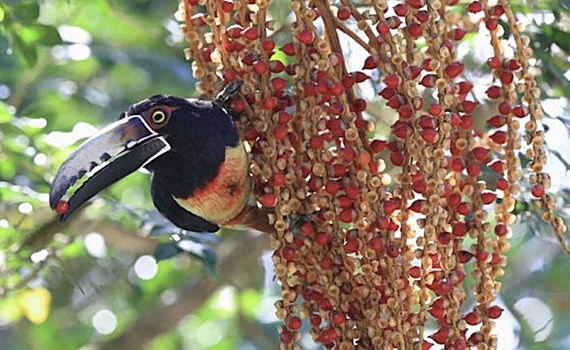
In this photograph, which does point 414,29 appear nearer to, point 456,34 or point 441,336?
point 456,34

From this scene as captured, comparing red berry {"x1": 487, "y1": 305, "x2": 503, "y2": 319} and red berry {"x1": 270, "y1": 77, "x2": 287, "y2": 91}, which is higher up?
red berry {"x1": 487, "y1": 305, "x2": 503, "y2": 319}

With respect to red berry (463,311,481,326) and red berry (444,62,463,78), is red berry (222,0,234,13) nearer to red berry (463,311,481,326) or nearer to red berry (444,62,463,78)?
red berry (444,62,463,78)

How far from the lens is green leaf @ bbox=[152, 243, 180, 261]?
4.30ft

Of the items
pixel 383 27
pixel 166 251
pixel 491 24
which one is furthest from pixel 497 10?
pixel 166 251

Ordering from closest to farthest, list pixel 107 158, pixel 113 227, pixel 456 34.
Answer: pixel 107 158
pixel 456 34
pixel 113 227

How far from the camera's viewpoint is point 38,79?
1941 millimetres

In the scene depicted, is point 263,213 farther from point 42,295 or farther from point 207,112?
point 42,295

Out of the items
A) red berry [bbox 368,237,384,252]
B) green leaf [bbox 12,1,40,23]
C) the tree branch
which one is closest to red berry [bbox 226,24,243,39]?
red berry [bbox 368,237,384,252]

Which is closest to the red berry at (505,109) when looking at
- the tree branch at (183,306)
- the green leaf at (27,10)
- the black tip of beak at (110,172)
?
the black tip of beak at (110,172)

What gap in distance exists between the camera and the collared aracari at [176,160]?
0.95 metres

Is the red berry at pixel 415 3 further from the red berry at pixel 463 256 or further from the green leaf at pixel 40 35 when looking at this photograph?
the green leaf at pixel 40 35

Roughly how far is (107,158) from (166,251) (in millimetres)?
387

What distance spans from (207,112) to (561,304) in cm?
137

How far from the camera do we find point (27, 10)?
4.42 feet
